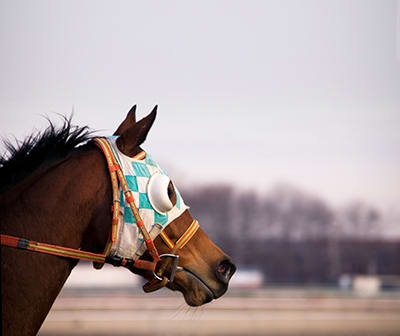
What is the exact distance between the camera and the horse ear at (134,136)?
2.77 meters

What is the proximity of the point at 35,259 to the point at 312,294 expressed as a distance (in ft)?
67.9

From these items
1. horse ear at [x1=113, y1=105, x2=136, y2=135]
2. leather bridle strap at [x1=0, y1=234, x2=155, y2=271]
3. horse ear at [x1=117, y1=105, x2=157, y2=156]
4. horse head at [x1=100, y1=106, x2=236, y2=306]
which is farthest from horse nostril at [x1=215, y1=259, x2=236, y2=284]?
horse ear at [x1=113, y1=105, x2=136, y2=135]

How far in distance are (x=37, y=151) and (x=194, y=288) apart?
1.04 metres

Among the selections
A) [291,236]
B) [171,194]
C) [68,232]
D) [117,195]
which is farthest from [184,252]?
[291,236]

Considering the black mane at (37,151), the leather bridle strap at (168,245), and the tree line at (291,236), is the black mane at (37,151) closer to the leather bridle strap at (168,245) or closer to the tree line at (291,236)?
the leather bridle strap at (168,245)

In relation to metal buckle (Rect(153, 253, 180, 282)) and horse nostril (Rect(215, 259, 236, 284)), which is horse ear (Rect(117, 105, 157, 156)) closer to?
metal buckle (Rect(153, 253, 180, 282))

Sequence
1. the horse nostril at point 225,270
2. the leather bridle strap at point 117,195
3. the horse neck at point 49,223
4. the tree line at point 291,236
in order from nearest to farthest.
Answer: the horse neck at point 49,223
the leather bridle strap at point 117,195
the horse nostril at point 225,270
the tree line at point 291,236

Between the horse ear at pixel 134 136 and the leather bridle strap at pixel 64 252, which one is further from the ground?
the horse ear at pixel 134 136

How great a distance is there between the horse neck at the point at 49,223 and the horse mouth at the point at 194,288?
45cm

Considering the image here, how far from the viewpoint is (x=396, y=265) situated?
146 ft

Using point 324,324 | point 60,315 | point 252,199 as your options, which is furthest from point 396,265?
point 60,315

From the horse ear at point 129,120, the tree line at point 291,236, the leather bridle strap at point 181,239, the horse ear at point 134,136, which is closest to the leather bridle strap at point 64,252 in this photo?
the leather bridle strap at point 181,239

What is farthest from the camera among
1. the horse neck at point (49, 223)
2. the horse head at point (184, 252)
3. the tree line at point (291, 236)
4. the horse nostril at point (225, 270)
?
the tree line at point (291, 236)

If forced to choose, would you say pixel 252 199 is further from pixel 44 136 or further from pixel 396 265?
pixel 44 136
